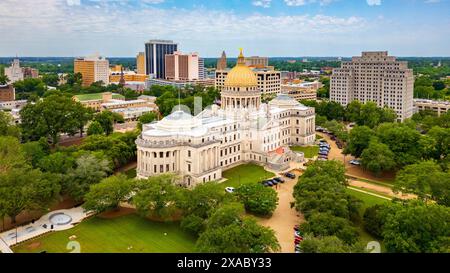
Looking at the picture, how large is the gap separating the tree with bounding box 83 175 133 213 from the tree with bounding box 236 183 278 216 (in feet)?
40.0

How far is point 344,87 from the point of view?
354 feet

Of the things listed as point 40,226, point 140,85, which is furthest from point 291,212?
point 140,85

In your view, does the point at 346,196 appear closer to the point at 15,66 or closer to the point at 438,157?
the point at 438,157

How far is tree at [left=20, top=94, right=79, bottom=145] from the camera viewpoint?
66.2m

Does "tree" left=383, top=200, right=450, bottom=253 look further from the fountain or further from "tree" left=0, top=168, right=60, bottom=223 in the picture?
"tree" left=0, top=168, right=60, bottom=223

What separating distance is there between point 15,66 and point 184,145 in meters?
141

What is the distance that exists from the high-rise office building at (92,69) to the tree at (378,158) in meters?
140

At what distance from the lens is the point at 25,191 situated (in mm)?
36312

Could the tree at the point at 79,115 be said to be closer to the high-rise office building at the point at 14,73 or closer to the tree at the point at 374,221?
the tree at the point at 374,221

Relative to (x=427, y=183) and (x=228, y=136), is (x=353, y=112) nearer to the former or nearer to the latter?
(x=228, y=136)

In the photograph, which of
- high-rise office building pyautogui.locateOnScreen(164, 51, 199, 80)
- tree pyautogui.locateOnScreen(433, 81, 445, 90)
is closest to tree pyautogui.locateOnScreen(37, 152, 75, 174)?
high-rise office building pyautogui.locateOnScreen(164, 51, 199, 80)

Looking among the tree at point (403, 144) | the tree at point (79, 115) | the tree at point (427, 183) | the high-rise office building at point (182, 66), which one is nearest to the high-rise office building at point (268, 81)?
the high-rise office building at point (182, 66)
